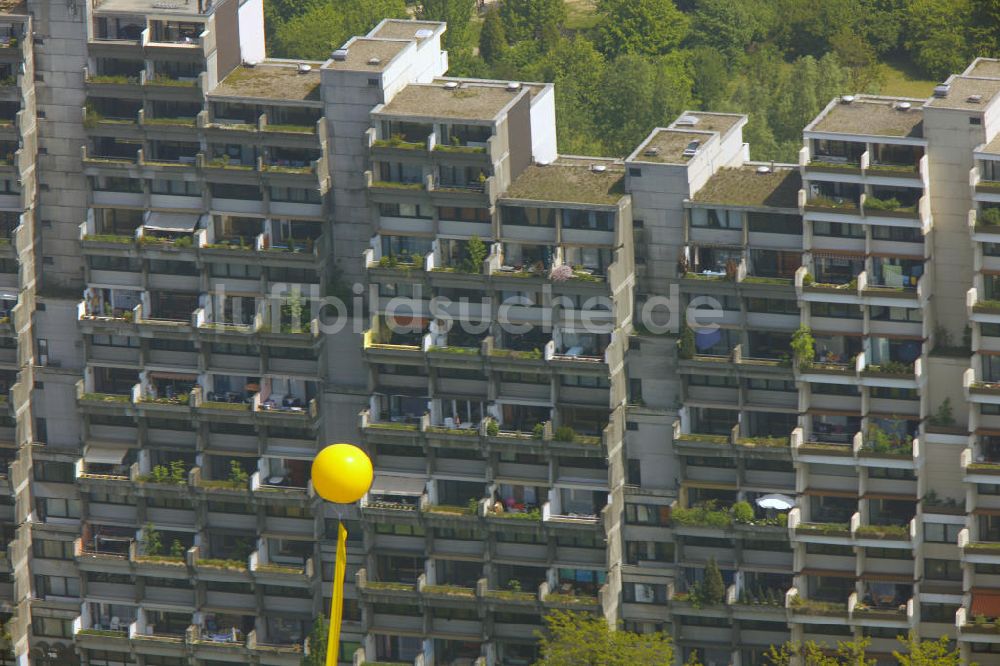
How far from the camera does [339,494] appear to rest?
19112cm

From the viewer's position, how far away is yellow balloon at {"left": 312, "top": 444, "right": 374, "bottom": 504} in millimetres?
190500

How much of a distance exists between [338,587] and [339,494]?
977cm

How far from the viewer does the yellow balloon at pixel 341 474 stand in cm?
19050

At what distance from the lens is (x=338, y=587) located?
198625 mm

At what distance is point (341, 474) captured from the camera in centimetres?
19038
